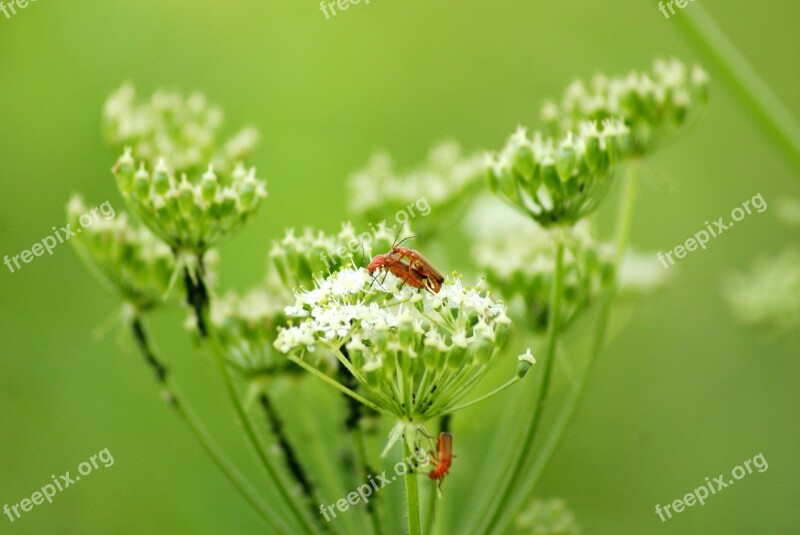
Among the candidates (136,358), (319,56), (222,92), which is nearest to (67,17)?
(222,92)

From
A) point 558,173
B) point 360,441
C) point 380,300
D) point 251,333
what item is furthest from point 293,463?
point 558,173

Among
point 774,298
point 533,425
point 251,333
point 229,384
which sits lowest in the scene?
point 774,298

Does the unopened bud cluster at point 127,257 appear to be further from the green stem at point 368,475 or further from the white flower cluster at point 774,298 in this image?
the white flower cluster at point 774,298

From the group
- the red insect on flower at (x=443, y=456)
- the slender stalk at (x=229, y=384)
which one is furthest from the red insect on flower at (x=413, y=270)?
the slender stalk at (x=229, y=384)

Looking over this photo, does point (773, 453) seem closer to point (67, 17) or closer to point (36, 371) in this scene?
point (36, 371)

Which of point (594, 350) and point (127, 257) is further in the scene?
point (127, 257)

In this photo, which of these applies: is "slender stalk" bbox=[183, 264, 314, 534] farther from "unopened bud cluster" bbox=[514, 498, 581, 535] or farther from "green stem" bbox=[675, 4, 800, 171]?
"green stem" bbox=[675, 4, 800, 171]

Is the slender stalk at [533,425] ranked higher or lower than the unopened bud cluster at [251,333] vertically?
lower

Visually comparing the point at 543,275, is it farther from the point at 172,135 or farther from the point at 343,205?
the point at 343,205
